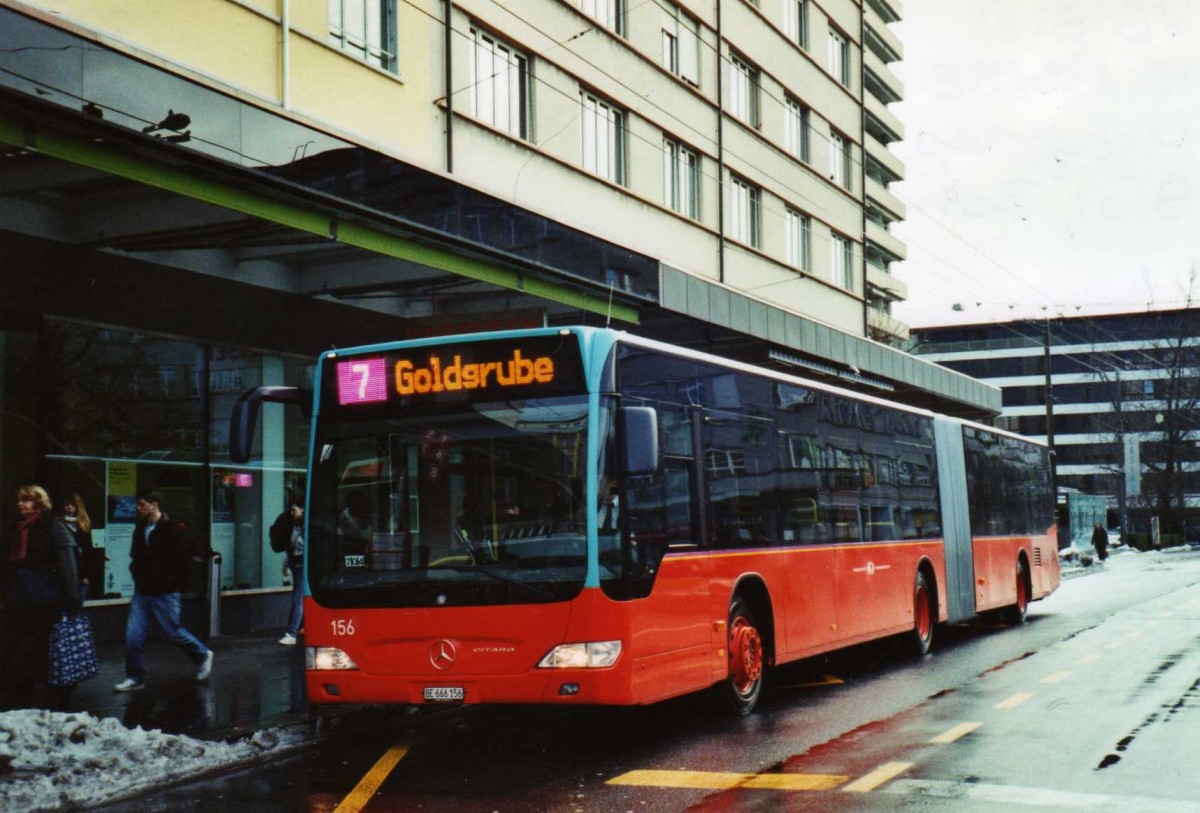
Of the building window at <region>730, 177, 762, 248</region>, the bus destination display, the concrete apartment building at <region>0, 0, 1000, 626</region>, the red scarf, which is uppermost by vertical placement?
the building window at <region>730, 177, 762, 248</region>

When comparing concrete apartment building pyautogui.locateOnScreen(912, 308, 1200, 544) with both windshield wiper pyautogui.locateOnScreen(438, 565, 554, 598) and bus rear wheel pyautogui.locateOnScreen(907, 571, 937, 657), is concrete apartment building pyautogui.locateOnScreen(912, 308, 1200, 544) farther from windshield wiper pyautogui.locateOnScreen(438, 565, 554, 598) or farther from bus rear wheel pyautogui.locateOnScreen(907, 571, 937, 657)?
windshield wiper pyautogui.locateOnScreen(438, 565, 554, 598)

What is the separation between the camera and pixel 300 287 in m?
16.8

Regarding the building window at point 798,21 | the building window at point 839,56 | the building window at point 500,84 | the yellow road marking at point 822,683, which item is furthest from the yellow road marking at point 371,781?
the building window at point 839,56

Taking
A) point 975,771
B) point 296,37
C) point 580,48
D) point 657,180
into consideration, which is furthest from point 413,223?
point 657,180

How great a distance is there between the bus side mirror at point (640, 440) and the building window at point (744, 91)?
73.3 ft

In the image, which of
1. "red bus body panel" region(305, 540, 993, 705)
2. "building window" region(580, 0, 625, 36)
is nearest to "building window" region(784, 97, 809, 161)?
"building window" region(580, 0, 625, 36)

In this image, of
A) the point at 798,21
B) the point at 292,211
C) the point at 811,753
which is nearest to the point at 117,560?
the point at 292,211

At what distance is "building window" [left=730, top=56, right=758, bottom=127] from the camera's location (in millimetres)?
30578

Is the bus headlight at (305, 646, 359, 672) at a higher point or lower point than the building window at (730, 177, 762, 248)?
lower

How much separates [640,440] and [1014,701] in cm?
425

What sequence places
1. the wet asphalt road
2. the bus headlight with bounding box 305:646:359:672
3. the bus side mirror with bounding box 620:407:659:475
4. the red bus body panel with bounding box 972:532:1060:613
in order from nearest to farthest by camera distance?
the wet asphalt road
the bus side mirror with bounding box 620:407:659:475
the bus headlight with bounding box 305:646:359:672
the red bus body panel with bounding box 972:532:1060:613

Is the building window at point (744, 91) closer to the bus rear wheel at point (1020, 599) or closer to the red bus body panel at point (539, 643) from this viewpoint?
the bus rear wheel at point (1020, 599)

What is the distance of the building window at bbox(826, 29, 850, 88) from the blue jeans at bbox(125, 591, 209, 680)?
2929 cm

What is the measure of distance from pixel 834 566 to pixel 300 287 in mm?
7604
